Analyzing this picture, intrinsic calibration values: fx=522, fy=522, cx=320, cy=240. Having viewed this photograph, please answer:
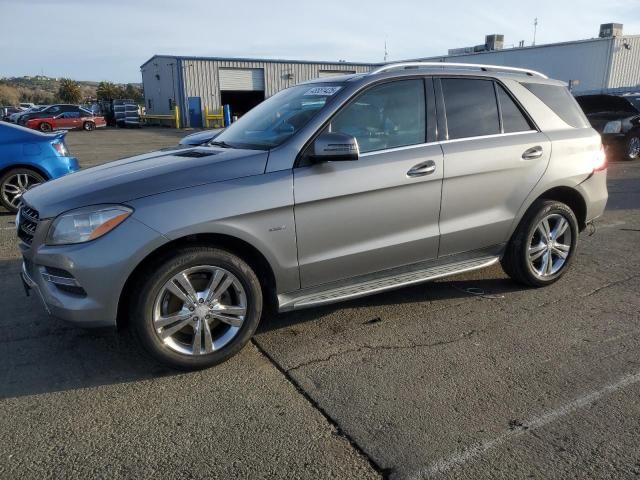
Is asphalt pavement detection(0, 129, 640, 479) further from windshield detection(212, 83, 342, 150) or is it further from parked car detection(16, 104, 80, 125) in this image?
parked car detection(16, 104, 80, 125)

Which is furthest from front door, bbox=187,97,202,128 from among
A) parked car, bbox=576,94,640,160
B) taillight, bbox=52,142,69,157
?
taillight, bbox=52,142,69,157

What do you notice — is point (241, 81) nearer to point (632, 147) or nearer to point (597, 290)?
point (632, 147)

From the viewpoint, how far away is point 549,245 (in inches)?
178

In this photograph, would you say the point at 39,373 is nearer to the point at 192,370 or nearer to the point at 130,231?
the point at 192,370

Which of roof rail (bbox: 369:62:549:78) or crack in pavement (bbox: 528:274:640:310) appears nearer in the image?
roof rail (bbox: 369:62:549:78)

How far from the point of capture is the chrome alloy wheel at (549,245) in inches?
176

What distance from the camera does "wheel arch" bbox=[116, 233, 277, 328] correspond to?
3049 millimetres

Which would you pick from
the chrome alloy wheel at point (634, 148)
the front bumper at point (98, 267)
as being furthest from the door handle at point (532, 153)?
the chrome alloy wheel at point (634, 148)

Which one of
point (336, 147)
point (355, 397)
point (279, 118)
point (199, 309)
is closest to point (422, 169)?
point (336, 147)

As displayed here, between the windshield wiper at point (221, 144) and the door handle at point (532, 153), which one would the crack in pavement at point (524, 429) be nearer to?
the door handle at point (532, 153)

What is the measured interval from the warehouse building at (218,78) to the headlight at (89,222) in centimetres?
3578

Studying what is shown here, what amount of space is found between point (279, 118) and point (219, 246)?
1.21 meters

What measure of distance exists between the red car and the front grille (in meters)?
32.6

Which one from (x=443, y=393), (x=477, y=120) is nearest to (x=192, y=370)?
(x=443, y=393)
